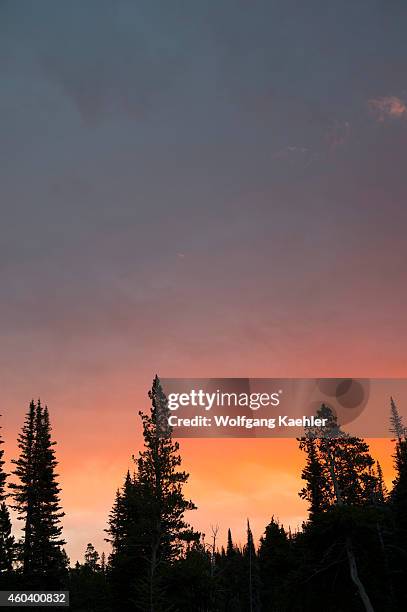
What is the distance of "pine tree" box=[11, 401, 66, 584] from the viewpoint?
47719 mm

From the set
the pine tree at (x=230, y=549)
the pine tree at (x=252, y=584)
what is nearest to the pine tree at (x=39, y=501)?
the pine tree at (x=252, y=584)

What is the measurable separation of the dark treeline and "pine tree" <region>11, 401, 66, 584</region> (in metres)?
0.09

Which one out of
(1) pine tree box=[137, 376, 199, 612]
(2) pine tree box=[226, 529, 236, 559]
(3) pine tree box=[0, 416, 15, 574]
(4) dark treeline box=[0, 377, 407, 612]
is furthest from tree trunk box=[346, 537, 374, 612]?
(2) pine tree box=[226, 529, 236, 559]

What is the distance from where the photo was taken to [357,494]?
156ft

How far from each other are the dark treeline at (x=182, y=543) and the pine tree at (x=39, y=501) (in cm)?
9

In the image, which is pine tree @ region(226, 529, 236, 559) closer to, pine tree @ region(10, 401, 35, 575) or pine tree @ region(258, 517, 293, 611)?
pine tree @ region(258, 517, 293, 611)

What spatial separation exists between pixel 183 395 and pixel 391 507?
2819 cm

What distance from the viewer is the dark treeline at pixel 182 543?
3048 cm

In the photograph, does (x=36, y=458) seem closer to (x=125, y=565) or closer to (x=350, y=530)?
(x=125, y=565)

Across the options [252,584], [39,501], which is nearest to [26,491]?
[39,501]

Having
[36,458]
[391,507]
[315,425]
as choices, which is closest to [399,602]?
[391,507]

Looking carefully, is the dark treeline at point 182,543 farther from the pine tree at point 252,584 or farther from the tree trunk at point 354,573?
the pine tree at point 252,584

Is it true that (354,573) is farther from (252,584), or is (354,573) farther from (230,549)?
(230,549)

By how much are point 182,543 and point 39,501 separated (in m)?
15.9
